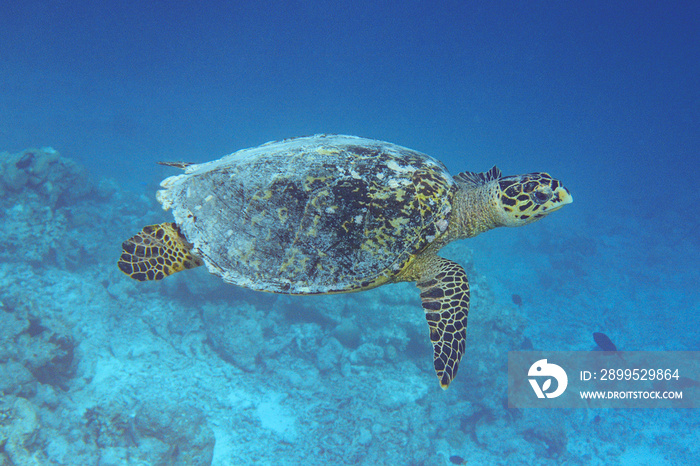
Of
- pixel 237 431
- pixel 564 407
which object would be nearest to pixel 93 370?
pixel 237 431

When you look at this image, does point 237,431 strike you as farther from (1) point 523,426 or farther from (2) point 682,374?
(2) point 682,374

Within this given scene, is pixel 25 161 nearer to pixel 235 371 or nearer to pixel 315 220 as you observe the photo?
pixel 235 371

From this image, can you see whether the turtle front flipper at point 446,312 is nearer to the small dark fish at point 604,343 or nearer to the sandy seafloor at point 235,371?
the sandy seafloor at point 235,371

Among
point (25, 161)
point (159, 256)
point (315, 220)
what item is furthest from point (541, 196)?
point (25, 161)

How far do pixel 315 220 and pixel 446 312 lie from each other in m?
1.73

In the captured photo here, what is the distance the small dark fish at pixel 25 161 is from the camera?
12427mm

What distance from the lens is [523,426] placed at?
9945mm

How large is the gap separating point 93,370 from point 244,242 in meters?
8.96

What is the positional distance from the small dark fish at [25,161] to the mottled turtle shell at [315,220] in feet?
50.3

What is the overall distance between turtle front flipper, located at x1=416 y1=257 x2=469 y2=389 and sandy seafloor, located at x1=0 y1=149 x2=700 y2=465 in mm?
6922

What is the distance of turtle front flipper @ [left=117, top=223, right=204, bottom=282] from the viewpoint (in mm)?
3480

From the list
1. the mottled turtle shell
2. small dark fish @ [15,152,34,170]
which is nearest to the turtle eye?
the mottled turtle shell

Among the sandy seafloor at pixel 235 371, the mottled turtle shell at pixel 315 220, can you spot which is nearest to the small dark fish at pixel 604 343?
the sandy seafloor at pixel 235 371

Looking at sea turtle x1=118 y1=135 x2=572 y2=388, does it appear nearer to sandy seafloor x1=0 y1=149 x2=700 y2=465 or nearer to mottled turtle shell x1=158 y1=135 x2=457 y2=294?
mottled turtle shell x1=158 y1=135 x2=457 y2=294
